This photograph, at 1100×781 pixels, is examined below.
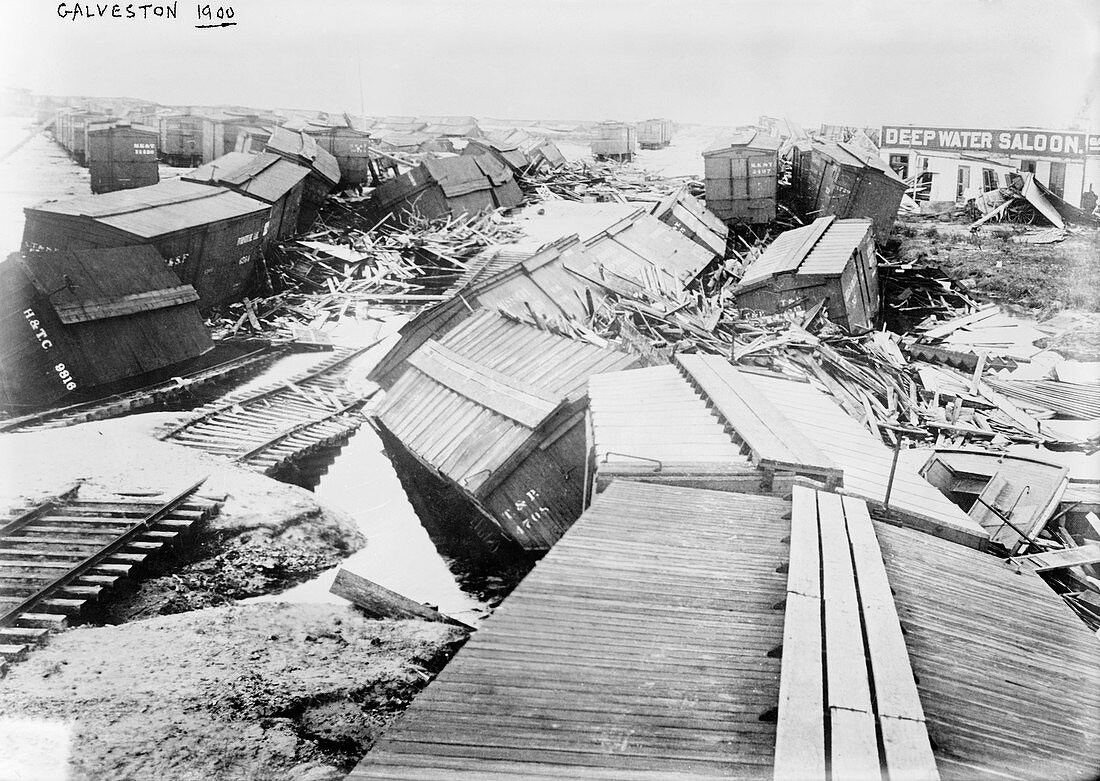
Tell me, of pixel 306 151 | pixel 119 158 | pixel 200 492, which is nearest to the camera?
pixel 200 492

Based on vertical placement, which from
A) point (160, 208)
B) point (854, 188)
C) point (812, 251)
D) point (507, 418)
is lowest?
point (507, 418)

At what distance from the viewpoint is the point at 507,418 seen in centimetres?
1222

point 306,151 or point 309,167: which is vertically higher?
point 306,151

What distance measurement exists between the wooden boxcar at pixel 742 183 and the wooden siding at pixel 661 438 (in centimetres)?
2161

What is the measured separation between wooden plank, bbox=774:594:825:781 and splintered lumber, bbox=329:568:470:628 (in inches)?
266

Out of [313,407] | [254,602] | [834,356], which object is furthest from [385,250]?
[254,602]

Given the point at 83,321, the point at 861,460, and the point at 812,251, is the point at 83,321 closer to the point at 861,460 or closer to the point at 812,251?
the point at 861,460

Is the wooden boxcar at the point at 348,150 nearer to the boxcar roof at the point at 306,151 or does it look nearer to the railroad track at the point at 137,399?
the boxcar roof at the point at 306,151

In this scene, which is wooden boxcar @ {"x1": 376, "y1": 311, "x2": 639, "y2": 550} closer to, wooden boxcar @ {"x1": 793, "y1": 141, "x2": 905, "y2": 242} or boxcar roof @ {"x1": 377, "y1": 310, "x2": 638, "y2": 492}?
boxcar roof @ {"x1": 377, "y1": 310, "x2": 638, "y2": 492}

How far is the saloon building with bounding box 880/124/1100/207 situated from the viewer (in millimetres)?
32062

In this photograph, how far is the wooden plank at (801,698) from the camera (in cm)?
401

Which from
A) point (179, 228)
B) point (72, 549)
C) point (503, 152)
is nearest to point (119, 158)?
point (179, 228)

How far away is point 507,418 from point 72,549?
6.32 meters

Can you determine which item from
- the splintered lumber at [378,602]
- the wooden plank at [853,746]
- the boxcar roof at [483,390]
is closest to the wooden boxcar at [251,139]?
the boxcar roof at [483,390]
